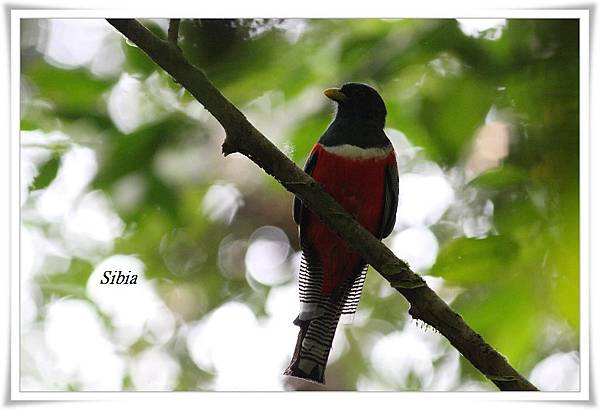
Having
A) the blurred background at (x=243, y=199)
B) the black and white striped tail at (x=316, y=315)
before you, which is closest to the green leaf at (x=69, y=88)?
the blurred background at (x=243, y=199)

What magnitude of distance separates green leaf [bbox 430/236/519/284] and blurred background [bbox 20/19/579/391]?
0.08 metres

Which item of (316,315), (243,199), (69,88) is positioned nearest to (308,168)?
(243,199)

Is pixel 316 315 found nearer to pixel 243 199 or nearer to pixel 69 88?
pixel 243 199

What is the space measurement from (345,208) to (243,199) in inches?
14.2

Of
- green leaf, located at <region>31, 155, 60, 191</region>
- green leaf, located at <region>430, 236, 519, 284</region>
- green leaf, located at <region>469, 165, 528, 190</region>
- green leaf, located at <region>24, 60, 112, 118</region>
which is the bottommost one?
green leaf, located at <region>430, 236, 519, 284</region>

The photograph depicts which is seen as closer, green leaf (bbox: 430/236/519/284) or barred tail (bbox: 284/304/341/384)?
green leaf (bbox: 430/236/519/284)

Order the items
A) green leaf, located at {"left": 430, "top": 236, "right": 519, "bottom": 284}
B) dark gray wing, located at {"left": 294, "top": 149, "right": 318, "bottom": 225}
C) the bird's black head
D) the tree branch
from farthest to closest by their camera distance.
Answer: the bird's black head → dark gray wing, located at {"left": 294, "top": 149, "right": 318, "bottom": 225} → green leaf, located at {"left": 430, "top": 236, "right": 519, "bottom": 284} → the tree branch

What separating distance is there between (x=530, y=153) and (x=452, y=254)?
1.72 ft

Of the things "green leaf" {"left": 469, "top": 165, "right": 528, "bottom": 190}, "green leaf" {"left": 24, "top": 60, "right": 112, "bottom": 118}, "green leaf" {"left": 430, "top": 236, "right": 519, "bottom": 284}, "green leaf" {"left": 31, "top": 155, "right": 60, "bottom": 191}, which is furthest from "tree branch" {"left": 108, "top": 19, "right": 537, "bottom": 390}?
"green leaf" {"left": 31, "top": 155, "right": 60, "bottom": 191}

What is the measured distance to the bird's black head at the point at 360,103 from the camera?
2.44 m

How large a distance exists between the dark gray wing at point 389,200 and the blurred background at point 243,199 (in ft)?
0.10

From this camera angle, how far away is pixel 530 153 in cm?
247

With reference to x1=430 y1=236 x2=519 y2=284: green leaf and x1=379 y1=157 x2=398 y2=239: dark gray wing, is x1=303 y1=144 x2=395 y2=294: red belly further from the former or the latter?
x1=430 y1=236 x2=519 y2=284: green leaf

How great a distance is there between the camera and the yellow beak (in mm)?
2416
